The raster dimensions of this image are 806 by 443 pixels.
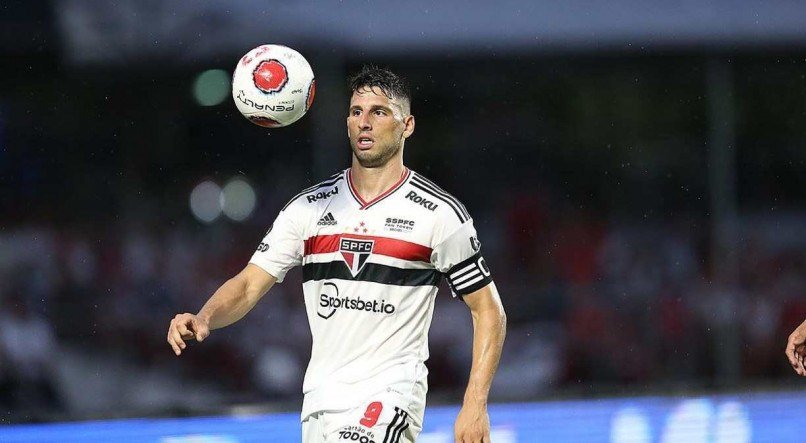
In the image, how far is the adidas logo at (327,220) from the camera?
4.07 meters

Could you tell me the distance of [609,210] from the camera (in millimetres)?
9289

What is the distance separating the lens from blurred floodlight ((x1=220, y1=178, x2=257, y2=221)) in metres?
8.73

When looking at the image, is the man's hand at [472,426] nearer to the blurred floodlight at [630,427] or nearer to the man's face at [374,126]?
the man's face at [374,126]

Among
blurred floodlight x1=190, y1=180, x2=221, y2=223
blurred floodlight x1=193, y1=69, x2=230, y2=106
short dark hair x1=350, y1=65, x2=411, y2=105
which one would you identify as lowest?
short dark hair x1=350, y1=65, x2=411, y2=105

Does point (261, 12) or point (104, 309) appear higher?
point (261, 12)

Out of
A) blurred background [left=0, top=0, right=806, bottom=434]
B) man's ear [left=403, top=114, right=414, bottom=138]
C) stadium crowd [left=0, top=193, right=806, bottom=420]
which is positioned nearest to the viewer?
man's ear [left=403, top=114, right=414, bottom=138]

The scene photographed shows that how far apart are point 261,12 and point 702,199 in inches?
139

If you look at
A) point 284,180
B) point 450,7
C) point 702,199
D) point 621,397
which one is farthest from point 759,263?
point 284,180

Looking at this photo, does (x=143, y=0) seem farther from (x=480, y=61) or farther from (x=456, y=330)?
(x=456, y=330)

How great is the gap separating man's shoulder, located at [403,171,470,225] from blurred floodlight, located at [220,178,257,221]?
477 centimetres

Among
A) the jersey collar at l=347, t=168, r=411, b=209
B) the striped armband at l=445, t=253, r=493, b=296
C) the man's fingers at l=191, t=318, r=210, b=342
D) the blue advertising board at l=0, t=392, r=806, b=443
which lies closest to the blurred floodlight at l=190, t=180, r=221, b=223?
the blue advertising board at l=0, t=392, r=806, b=443

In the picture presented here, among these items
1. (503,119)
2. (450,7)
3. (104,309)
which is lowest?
(104,309)

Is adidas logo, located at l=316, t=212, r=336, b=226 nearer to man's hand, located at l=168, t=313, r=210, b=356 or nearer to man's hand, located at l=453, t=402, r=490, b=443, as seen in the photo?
man's hand, located at l=168, t=313, r=210, b=356

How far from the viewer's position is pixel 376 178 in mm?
4078
